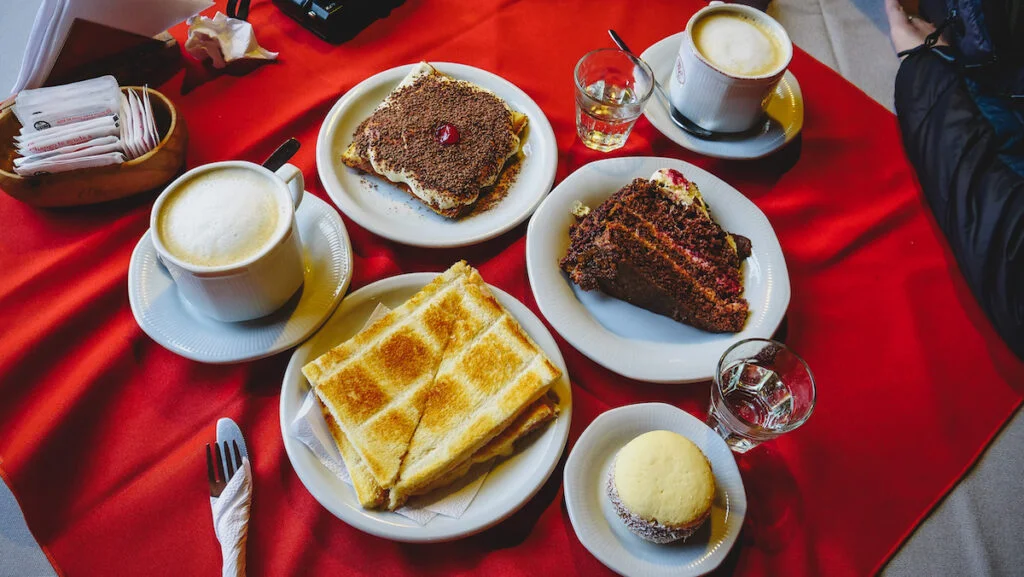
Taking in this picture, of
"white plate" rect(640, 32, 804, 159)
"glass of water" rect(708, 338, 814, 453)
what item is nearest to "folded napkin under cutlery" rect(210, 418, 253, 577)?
"glass of water" rect(708, 338, 814, 453)

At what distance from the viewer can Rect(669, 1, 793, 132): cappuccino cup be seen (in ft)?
5.24

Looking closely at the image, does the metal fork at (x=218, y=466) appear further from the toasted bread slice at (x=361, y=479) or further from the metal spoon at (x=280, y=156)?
the metal spoon at (x=280, y=156)

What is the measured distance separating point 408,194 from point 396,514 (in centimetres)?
82

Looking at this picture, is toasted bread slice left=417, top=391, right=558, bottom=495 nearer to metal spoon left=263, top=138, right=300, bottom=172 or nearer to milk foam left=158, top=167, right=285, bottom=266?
milk foam left=158, top=167, right=285, bottom=266

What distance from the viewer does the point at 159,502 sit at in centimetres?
119

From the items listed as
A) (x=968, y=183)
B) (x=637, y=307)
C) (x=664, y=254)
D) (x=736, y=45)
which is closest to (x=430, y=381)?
(x=637, y=307)

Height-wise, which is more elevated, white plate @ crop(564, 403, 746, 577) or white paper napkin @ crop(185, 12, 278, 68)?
white paper napkin @ crop(185, 12, 278, 68)

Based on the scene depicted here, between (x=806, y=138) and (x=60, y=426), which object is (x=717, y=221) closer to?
(x=806, y=138)

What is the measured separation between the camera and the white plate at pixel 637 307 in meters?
1.33

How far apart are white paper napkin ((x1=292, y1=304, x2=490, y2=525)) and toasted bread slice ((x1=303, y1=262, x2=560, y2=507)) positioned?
0.03 m

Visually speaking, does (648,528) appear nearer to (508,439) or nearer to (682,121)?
(508,439)

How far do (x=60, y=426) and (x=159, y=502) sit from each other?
27 centimetres

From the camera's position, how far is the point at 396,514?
1125 mm

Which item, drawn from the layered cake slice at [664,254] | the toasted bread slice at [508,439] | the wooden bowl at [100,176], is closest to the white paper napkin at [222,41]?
the wooden bowl at [100,176]
